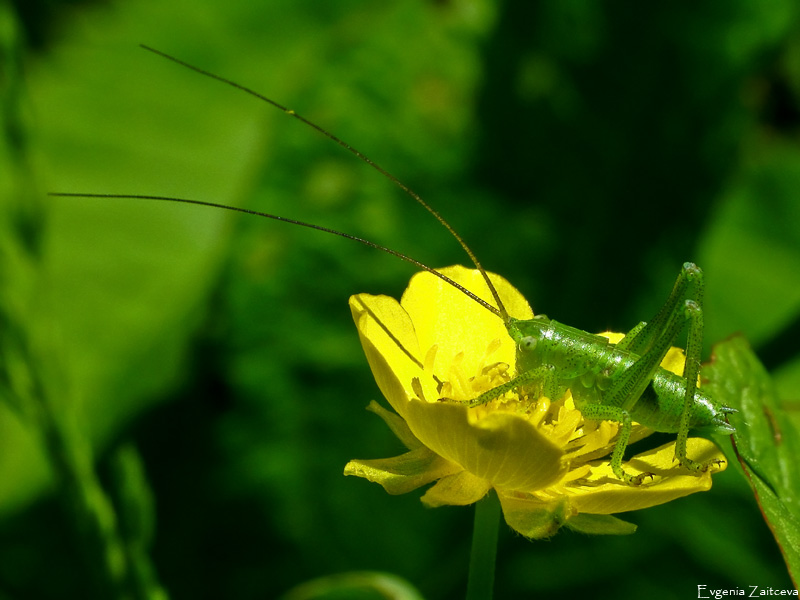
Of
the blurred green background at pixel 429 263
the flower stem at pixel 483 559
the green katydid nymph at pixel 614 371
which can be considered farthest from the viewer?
the blurred green background at pixel 429 263

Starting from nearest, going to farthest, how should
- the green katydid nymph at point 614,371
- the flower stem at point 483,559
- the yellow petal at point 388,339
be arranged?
the flower stem at point 483,559, the yellow petal at point 388,339, the green katydid nymph at point 614,371

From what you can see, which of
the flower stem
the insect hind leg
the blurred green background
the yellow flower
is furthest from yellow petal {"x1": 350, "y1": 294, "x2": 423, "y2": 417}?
the blurred green background

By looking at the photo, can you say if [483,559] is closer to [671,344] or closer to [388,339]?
[388,339]

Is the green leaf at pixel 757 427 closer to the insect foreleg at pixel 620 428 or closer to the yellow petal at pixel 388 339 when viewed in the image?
the insect foreleg at pixel 620 428

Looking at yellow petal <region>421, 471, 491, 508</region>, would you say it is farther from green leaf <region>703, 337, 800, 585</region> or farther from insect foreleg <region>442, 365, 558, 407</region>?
green leaf <region>703, 337, 800, 585</region>

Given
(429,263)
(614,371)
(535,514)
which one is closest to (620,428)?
(614,371)

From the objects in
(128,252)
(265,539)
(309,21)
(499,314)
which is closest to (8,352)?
(499,314)

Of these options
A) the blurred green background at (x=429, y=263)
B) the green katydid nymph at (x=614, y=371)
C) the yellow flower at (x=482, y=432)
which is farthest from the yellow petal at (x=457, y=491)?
the blurred green background at (x=429, y=263)

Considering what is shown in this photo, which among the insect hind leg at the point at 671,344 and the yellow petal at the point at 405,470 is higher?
the insect hind leg at the point at 671,344
